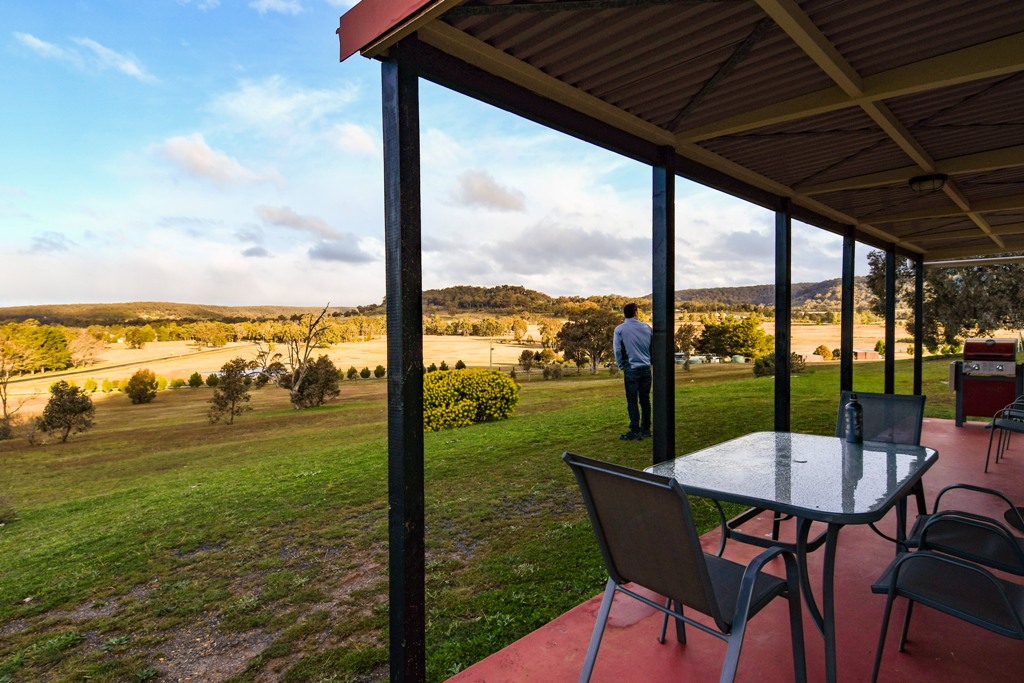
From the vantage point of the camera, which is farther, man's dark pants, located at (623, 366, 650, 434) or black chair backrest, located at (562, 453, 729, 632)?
man's dark pants, located at (623, 366, 650, 434)

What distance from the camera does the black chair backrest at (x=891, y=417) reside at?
103 inches

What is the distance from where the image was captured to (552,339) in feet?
51.4

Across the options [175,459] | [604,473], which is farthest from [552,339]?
[604,473]

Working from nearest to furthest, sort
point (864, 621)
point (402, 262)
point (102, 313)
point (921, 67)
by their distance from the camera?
point (402, 262) → point (864, 621) → point (921, 67) → point (102, 313)

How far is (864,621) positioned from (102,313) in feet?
46.5

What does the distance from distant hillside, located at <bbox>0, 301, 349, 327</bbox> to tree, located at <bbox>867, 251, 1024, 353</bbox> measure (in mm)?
15980

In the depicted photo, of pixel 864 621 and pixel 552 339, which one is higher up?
pixel 552 339

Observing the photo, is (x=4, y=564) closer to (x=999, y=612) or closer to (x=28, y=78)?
(x=999, y=612)

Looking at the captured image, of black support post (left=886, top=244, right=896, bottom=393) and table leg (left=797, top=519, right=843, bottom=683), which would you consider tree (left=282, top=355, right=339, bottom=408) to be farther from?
table leg (left=797, top=519, right=843, bottom=683)

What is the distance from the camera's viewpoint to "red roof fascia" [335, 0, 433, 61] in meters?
1.46

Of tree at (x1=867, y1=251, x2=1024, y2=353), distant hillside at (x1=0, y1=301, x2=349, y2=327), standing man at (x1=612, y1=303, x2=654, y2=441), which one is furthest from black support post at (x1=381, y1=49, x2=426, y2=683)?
tree at (x1=867, y1=251, x2=1024, y2=353)

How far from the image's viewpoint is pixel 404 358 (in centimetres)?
162

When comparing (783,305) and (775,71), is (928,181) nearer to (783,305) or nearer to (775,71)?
(783,305)

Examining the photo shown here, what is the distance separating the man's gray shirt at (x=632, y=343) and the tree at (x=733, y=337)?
46.2 feet
